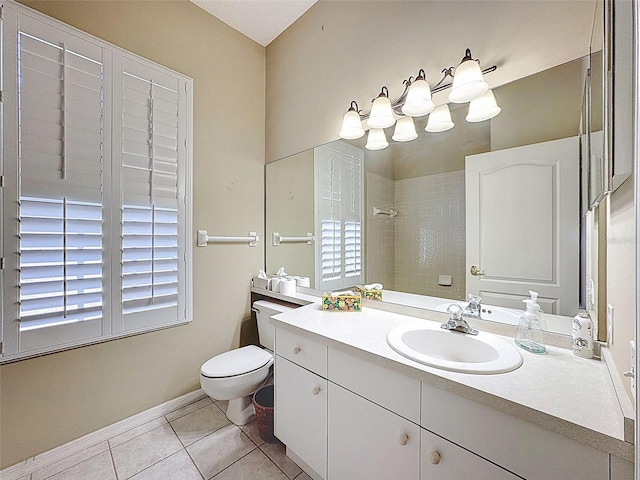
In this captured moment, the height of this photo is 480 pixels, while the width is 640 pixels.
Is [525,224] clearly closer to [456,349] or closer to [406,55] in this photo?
[456,349]

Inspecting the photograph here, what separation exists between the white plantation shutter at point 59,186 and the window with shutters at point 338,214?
4.49ft

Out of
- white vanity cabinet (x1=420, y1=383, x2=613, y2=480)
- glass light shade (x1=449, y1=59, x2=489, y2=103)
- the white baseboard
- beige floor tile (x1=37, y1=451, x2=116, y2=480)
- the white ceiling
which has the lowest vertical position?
beige floor tile (x1=37, y1=451, x2=116, y2=480)

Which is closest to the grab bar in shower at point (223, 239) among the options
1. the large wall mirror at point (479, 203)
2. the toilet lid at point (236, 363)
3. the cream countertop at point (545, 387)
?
the toilet lid at point (236, 363)

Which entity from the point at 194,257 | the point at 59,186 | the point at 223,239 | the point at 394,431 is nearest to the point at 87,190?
the point at 59,186

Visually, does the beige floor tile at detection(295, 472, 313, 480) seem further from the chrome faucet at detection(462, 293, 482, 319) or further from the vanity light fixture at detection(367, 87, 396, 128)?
the vanity light fixture at detection(367, 87, 396, 128)

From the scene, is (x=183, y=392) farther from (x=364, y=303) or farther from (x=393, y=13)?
(x=393, y=13)

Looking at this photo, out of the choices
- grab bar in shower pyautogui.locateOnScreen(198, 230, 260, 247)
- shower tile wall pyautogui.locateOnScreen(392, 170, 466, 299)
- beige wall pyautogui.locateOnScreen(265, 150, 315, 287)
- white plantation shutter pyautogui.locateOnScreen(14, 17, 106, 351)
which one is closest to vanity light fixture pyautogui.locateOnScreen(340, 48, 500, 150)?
shower tile wall pyautogui.locateOnScreen(392, 170, 466, 299)

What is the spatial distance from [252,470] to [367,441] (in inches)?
30.7

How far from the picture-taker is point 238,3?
201 cm

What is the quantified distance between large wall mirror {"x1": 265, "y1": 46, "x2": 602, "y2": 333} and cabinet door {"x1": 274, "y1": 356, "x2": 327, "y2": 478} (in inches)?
26.0

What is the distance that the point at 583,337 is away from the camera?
3.19 feet

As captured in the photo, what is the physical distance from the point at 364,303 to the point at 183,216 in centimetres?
139

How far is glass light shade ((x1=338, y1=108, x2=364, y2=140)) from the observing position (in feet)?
5.55

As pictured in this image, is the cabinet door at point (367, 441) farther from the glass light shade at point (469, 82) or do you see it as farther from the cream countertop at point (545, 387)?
the glass light shade at point (469, 82)
